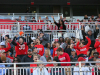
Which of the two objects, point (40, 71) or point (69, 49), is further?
point (69, 49)

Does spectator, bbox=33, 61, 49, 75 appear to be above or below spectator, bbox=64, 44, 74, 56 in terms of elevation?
below

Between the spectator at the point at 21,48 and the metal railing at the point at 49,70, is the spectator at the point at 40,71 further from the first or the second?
the spectator at the point at 21,48

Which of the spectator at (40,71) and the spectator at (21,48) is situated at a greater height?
the spectator at (21,48)

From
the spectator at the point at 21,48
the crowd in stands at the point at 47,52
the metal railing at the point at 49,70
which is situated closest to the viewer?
the metal railing at the point at 49,70

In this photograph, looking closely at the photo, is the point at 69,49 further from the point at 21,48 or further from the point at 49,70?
the point at 49,70

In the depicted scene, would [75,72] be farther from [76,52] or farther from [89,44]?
[89,44]

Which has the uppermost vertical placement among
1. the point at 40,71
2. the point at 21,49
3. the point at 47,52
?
the point at 21,49

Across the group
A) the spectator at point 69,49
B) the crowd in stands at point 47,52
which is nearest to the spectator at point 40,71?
the crowd in stands at point 47,52

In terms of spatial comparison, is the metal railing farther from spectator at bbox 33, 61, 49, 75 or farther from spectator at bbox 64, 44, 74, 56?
spectator at bbox 64, 44, 74, 56

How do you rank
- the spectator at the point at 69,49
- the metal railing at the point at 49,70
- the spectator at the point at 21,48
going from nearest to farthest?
the metal railing at the point at 49,70, the spectator at the point at 21,48, the spectator at the point at 69,49

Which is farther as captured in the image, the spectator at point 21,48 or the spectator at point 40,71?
the spectator at point 21,48

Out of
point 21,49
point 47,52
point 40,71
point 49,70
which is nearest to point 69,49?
point 47,52

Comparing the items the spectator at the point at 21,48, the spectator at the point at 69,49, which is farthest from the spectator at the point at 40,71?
the spectator at the point at 69,49

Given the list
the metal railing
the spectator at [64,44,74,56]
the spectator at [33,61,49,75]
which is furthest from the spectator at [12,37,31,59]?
the spectator at [33,61,49,75]
